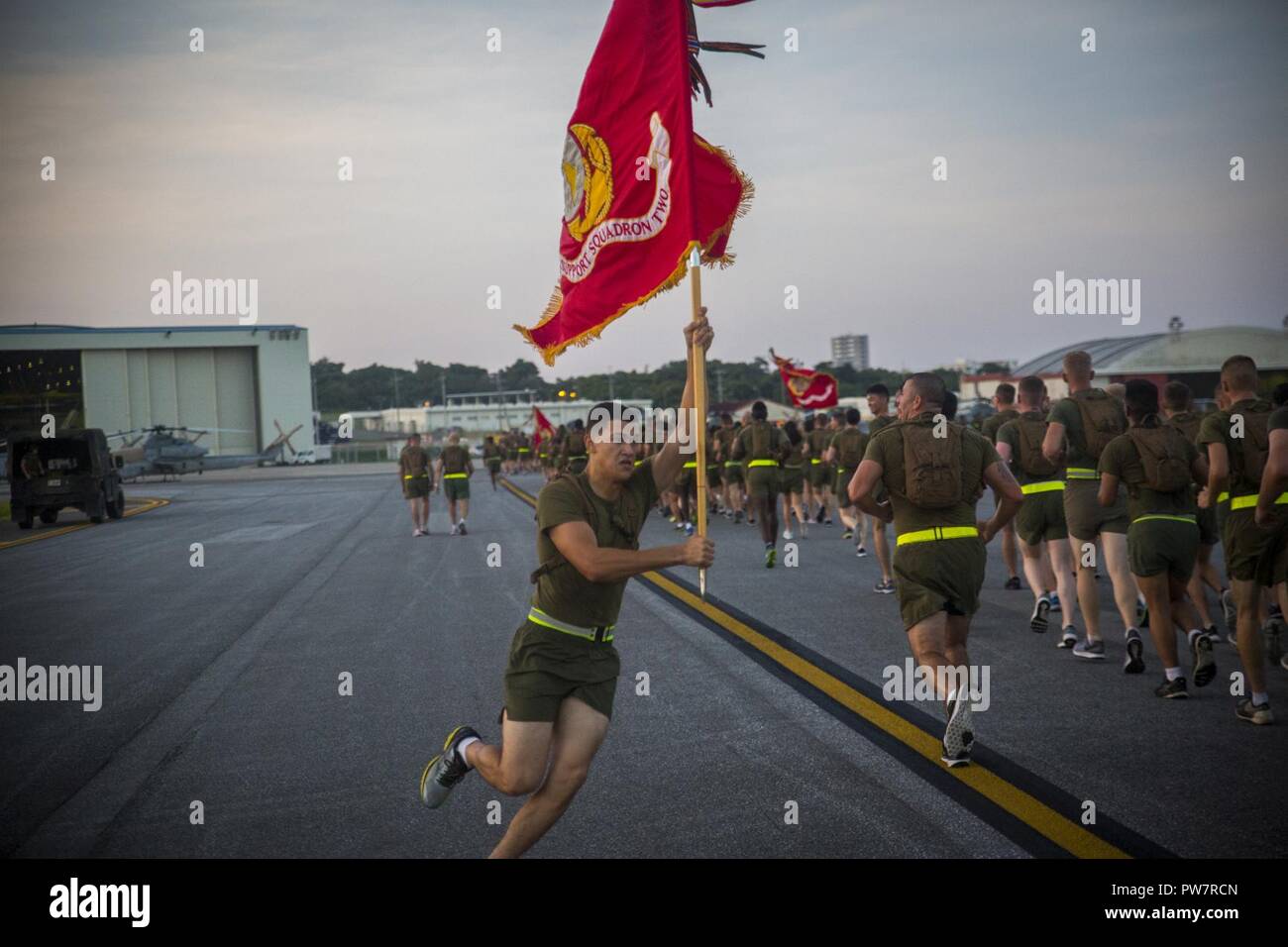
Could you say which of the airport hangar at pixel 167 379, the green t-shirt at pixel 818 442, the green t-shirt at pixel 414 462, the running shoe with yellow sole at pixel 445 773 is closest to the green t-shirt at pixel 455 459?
the green t-shirt at pixel 414 462

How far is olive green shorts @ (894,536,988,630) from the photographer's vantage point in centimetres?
598

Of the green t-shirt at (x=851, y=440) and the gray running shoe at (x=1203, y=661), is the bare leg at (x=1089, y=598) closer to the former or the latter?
the gray running shoe at (x=1203, y=661)

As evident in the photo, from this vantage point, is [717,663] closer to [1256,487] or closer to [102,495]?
[1256,487]

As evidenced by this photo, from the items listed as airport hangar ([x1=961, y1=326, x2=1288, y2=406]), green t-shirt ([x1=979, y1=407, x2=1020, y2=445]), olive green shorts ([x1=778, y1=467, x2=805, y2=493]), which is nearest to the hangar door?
airport hangar ([x1=961, y1=326, x2=1288, y2=406])

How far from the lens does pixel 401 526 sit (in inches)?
961

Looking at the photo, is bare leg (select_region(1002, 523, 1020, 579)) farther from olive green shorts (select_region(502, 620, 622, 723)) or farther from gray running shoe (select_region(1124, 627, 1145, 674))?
olive green shorts (select_region(502, 620, 622, 723))

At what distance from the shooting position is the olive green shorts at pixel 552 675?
176 inches

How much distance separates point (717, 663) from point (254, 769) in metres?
3.55

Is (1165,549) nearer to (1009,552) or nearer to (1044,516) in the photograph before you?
(1044,516)

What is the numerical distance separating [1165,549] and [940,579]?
2.07 m

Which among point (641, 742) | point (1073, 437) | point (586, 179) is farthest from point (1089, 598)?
point (586, 179)

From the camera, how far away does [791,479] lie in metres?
18.3

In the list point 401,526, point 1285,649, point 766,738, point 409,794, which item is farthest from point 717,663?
point 401,526

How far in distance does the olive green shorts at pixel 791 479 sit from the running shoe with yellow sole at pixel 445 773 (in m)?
11.6
